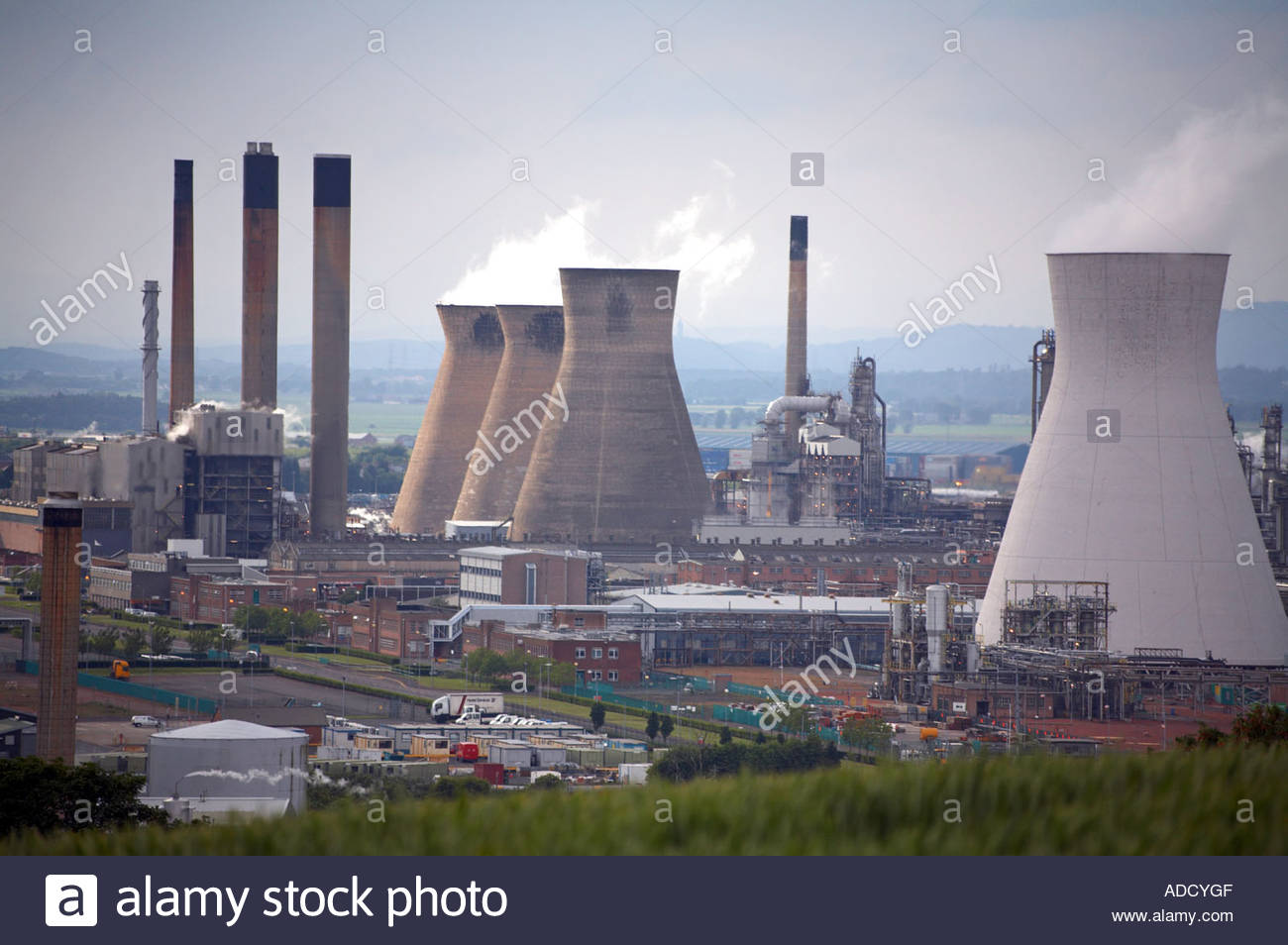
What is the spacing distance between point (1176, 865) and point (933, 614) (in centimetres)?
1939

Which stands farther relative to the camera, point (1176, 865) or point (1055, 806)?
point (1055, 806)

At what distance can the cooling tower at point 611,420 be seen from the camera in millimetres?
41250

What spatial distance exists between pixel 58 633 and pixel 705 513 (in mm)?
24700

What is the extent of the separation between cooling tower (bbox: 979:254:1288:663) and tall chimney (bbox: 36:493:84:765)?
1233 centimetres

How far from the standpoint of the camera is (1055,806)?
26.1 feet

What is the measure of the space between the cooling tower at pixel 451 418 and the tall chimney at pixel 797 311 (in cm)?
721

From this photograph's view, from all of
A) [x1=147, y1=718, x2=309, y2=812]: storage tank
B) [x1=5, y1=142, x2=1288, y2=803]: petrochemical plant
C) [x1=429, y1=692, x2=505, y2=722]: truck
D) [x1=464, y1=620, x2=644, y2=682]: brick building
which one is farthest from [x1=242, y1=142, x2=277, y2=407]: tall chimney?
[x1=147, y1=718, x2=309, y2=812]: storage tank

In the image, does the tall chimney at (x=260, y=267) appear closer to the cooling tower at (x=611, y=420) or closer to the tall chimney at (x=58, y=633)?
the cooling tower at (x=611, y=420)

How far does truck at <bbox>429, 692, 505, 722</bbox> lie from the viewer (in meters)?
23.7

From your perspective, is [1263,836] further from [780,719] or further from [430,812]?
[780,719]

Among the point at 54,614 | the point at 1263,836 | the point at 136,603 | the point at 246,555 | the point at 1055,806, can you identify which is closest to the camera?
the point at 1263,836

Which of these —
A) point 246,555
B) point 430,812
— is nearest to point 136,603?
point 246,555

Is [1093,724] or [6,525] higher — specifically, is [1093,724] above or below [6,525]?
below

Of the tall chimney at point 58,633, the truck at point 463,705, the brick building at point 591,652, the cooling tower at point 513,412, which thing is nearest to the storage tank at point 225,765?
the tall chimney at point 58,633
